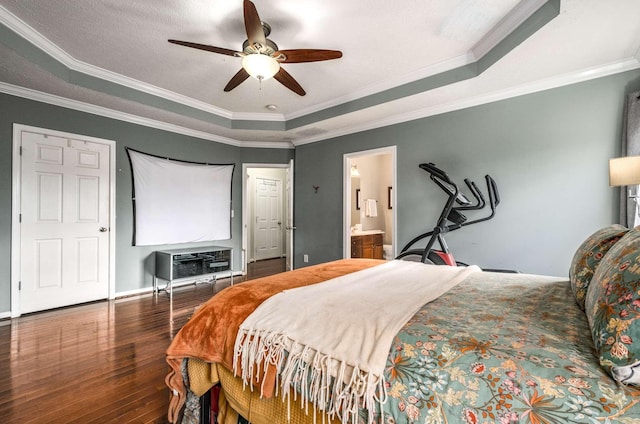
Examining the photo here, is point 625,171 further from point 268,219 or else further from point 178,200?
point 268,219

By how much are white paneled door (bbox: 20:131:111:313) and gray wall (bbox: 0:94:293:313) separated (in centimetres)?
13

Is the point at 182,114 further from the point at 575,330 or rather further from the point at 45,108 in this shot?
the point at 575,330

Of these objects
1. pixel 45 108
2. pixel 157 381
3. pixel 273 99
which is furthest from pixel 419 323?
pixel 45 108

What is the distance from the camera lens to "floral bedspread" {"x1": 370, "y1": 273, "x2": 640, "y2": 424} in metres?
0.68

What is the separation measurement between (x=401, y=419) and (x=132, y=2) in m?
2.98

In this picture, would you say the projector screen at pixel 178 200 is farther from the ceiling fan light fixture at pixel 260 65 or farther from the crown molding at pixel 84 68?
the ceiling fan light fixture at pixel 260 65

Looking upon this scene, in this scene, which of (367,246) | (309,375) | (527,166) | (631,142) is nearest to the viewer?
(309,375)

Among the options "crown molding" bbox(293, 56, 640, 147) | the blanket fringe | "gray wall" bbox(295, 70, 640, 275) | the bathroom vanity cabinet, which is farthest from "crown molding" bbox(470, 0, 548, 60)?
the bathroom vanity cabinet

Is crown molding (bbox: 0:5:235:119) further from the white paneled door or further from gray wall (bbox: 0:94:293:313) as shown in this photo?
the white paneled door

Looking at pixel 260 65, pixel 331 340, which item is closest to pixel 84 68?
pixel 260 65

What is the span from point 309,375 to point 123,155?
419 cm

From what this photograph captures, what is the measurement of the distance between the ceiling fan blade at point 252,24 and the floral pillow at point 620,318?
2.10m

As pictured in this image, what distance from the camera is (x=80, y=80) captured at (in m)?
3.05

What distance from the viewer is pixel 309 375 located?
996 millimetres
